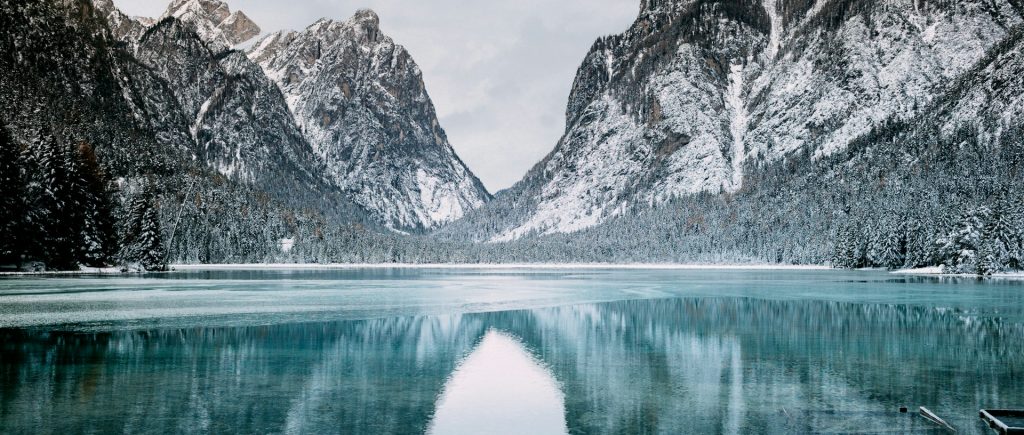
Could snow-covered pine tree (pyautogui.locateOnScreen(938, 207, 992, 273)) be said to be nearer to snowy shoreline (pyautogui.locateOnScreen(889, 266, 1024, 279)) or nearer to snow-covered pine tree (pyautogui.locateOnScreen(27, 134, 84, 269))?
snowy shoreline (pyautogui.locateOnScreen(889, 266, 1024, 279))

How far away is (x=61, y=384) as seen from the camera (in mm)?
17062

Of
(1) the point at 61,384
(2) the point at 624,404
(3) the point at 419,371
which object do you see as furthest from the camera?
(3) the point at 419,371

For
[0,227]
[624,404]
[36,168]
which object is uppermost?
[36,168]

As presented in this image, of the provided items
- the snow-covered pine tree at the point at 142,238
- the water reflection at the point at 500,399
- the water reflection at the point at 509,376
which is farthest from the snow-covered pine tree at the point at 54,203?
the water reflection at the point at 500,399

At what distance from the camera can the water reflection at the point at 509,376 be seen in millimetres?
14047

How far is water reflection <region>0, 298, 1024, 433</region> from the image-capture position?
14.0 metres

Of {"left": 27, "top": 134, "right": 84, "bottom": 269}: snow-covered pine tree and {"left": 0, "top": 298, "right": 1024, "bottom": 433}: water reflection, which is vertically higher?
{"left": 27, "top": 134, "right": 84, "bottom": 269}: snow-covered pine tree

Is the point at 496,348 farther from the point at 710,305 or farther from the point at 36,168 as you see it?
the point at 36,168

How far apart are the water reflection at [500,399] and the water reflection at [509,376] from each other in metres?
0.09

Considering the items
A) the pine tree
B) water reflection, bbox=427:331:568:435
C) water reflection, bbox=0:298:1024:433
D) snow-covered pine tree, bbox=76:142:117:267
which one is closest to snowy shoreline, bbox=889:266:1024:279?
water reflection, bbox=0:298:1024:433

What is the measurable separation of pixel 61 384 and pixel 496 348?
40.3 feet

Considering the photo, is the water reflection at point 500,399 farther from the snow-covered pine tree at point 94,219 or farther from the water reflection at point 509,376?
the snow-covered pine tree at point 94,219

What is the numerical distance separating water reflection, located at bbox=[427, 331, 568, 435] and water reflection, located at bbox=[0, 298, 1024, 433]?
3.5 inches

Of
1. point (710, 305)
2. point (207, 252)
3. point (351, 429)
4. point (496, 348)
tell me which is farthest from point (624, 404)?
point (207, 252)
